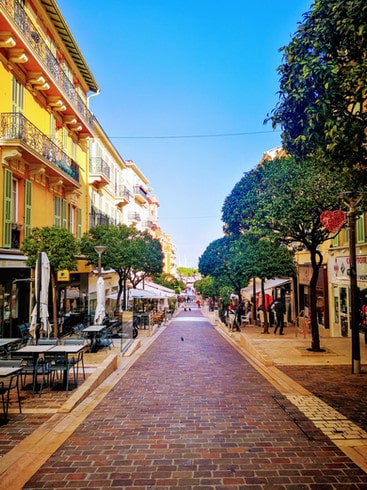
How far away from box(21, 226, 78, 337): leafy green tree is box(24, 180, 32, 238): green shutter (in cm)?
194

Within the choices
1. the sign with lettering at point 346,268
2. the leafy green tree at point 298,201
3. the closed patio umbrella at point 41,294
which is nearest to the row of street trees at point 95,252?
the closed patio umbrella at point 41,294

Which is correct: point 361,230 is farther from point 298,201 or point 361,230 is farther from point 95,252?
point 95,252

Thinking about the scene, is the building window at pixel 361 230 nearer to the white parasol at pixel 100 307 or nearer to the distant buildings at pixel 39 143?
the white parasol at pixel 100 307

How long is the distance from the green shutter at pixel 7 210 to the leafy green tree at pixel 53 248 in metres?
0.72

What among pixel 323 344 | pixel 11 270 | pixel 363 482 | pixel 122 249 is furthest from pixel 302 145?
pixel 122 249

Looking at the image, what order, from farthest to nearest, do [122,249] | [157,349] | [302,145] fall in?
[122,249]
[157,349]
[302,145]

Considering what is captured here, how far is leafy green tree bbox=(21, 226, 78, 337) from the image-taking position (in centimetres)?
1416

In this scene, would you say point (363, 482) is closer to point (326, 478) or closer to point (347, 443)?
point (326, 478)

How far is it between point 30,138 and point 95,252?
6.93 m

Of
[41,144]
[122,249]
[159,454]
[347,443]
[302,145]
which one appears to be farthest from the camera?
[122,249]

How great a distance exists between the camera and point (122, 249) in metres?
22.0

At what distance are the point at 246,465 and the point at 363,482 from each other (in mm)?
1331

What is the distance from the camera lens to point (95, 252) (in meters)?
21.4

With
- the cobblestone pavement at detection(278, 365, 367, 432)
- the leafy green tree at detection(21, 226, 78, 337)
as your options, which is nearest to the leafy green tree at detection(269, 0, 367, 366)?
the cobblestone pavement at detection(278, 365, 367, 432)
